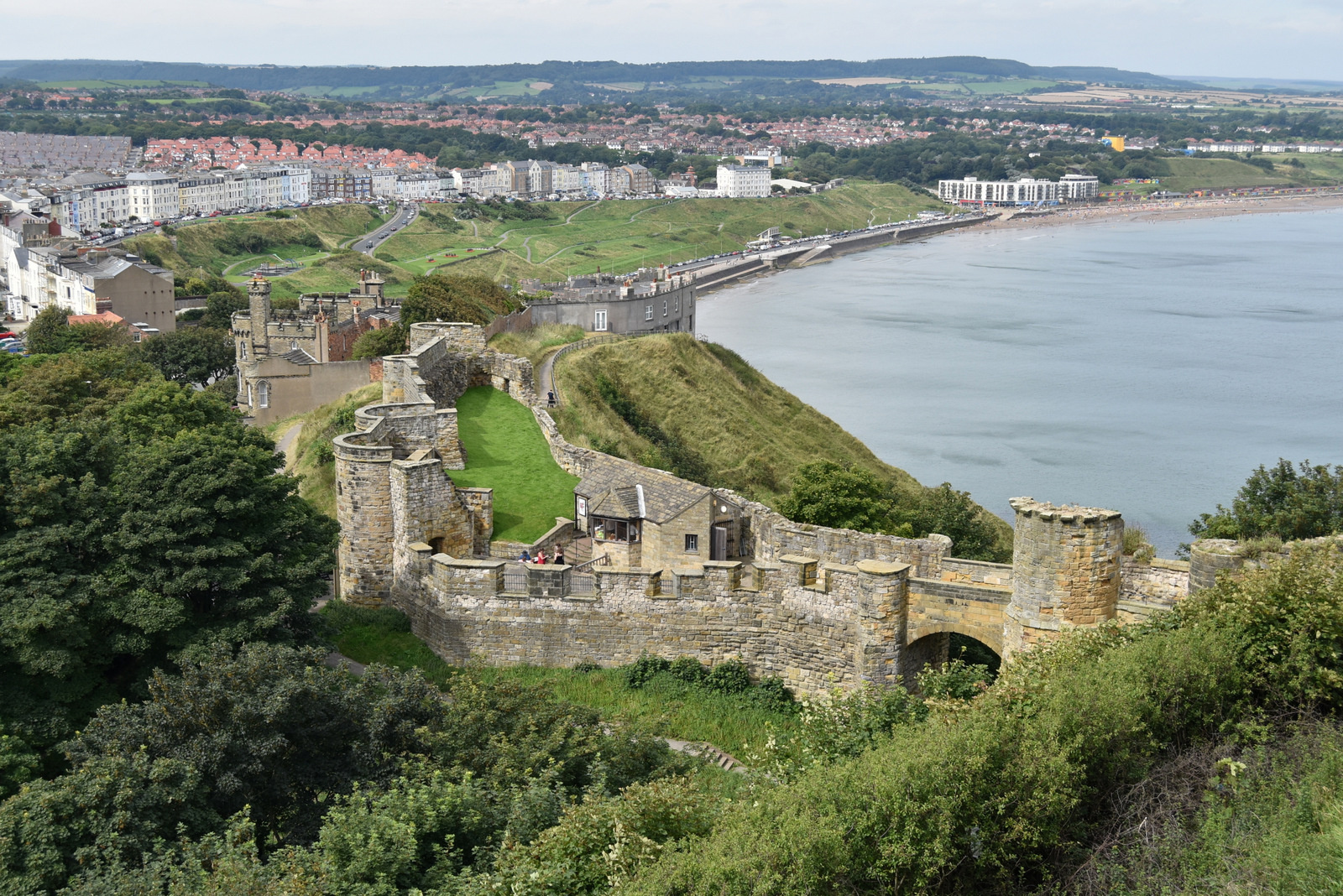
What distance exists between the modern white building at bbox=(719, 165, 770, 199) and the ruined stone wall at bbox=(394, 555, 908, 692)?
166416 mm

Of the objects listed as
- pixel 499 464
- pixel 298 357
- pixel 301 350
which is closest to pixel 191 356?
pixel 301 350

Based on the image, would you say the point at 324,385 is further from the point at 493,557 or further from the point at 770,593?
the point at 770,593

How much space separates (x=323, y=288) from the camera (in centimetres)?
8306

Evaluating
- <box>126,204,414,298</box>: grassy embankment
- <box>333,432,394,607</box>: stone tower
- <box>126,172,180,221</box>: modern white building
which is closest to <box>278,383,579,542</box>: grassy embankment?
<box>333,432,394,607</box>: stone tower

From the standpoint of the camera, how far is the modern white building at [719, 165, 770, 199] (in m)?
179

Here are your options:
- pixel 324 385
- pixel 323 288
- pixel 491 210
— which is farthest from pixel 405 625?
pixel 491 210

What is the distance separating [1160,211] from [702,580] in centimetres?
16568

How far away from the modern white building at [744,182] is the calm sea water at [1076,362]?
195 feet

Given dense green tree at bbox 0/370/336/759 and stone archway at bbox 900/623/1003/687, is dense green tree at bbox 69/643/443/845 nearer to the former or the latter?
dense green tree at bbox 0/370/336/759

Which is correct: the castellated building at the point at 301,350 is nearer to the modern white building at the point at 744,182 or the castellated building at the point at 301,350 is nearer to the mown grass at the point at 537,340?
the mown grass at the point at 537,340

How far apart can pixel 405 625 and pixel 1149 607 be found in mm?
8063

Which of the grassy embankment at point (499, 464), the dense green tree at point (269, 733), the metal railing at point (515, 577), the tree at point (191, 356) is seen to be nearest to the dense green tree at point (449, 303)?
the grassy embankment at point (499, 464)

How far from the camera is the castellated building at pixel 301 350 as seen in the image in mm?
31750

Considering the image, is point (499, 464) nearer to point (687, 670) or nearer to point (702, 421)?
point (687, 670)
